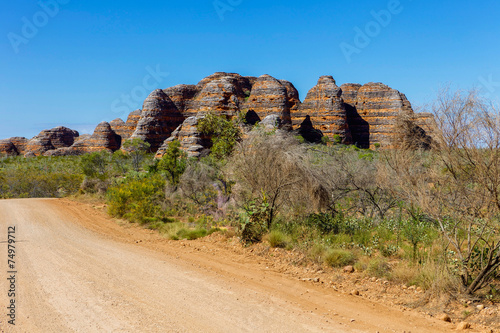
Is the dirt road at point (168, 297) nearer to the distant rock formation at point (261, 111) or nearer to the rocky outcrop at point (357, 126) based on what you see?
the distant rock formation at point (261, 111)

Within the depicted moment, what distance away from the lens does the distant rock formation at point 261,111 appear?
5441 cm

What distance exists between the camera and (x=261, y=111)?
55.9 meters

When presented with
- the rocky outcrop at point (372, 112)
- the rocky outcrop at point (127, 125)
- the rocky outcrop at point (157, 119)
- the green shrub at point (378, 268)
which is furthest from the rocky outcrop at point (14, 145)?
the green shrub at point (378, 268)

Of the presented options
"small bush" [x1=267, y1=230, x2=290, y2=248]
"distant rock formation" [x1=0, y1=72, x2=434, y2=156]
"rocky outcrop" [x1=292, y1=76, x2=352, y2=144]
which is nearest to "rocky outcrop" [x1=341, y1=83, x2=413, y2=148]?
"distant rock formation" [x1=0, y1=72, x2=434, y2=156]

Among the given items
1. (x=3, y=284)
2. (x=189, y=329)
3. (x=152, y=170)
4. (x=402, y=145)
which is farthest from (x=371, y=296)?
(x=152, y=170)

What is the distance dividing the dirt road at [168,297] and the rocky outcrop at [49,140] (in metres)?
85.5

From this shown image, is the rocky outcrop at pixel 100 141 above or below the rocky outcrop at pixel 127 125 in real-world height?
below

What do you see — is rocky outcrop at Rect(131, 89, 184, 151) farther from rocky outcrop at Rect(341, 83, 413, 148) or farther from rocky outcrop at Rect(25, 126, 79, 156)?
rocky outcrop at Rect(25, 126, 79, 156)

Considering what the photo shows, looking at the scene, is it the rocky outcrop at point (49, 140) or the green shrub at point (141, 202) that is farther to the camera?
the rocky outcrop at point (49, 140)

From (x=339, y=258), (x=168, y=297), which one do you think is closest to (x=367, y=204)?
(x=339, y=258)

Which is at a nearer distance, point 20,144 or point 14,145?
point 14,145

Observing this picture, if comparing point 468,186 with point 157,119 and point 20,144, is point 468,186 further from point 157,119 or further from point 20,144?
point 20,144

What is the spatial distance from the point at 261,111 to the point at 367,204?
148ft

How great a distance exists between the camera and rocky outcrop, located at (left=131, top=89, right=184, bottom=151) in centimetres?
6066
